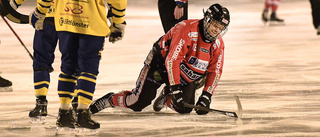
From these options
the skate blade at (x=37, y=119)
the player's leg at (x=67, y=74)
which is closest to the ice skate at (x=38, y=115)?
the skate blade at (x=37, y=119)

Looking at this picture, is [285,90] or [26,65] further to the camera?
[26,65]

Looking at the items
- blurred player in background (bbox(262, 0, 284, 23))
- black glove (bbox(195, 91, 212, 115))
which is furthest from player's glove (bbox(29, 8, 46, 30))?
blurred player in background (bbox(262, 0, 284, 23))

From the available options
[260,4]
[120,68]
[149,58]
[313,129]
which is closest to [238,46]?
[120,68]

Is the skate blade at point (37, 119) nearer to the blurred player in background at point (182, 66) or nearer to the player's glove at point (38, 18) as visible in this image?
the blurred player in background at point (182, 66)

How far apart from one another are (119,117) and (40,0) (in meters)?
1.15

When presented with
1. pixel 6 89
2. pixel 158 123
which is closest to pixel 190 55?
pixel 158 123

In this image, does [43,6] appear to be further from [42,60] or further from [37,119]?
[37,119]

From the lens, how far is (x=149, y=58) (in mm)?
5555

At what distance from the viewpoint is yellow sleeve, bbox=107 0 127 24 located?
14.8 feet

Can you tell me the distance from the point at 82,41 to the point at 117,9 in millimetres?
337

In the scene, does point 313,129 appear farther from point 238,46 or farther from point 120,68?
point 238,46

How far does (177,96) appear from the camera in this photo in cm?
507

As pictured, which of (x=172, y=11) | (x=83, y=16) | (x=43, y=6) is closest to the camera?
(x=83, y=16)

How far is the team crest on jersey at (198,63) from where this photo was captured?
5.32m
